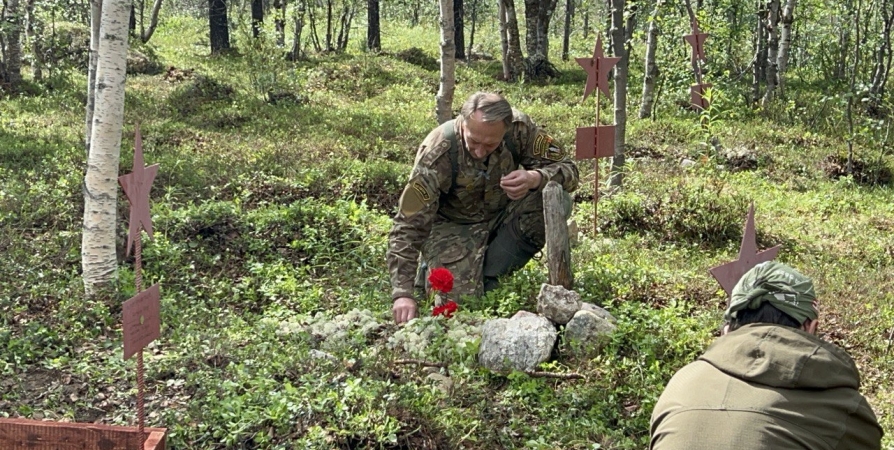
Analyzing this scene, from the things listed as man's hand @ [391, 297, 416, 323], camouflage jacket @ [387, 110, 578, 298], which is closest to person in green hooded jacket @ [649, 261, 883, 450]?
man's hand @ [391, 297, 416, 323]

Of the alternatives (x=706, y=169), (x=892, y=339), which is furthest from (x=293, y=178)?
(x=892, y=339)

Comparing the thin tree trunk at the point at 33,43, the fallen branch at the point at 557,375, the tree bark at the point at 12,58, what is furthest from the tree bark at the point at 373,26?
the fallen branch at the point at 557,375

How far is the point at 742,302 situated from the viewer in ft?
9.35

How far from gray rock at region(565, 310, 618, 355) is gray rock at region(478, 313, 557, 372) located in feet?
0.36

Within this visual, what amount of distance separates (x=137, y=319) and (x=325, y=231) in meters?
4.14

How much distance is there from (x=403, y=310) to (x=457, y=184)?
110 cm

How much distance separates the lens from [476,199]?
20.3ft

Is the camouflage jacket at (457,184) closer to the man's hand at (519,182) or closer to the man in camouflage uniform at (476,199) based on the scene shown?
the man in camouflage uniform at (476,199)

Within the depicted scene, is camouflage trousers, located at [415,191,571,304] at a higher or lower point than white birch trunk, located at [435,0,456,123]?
lower

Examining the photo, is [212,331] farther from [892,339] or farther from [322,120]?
[322,120]

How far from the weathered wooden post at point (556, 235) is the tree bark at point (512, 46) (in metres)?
12.4

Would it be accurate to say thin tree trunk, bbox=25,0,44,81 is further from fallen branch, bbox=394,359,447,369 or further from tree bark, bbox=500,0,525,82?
fallen branch, bbox=394,359,447,369

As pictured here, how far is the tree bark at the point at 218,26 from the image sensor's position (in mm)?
19266

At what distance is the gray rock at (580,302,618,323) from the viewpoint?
5.30 meters
